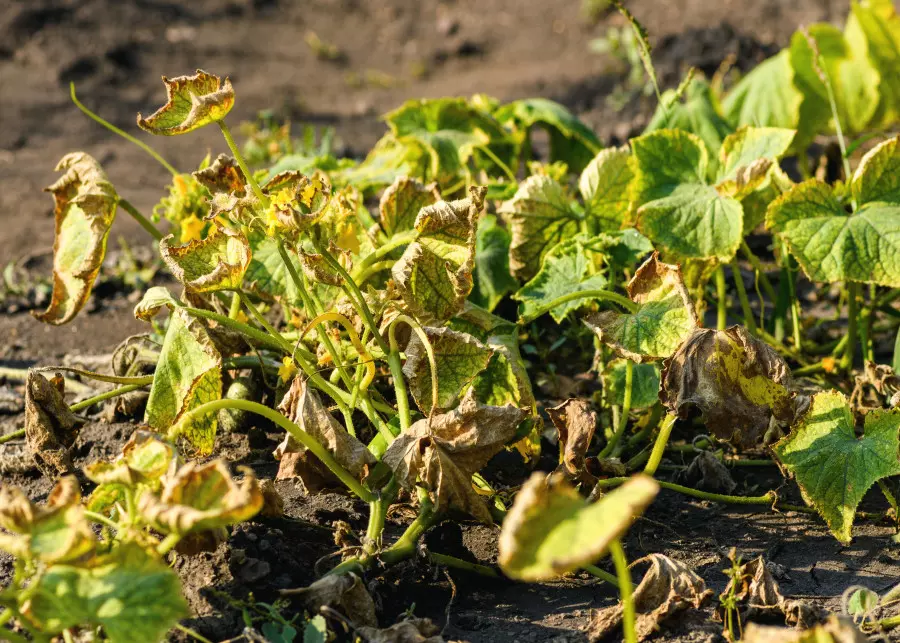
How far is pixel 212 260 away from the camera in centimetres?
195

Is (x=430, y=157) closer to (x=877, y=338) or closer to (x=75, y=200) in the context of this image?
(x=75, y=200)

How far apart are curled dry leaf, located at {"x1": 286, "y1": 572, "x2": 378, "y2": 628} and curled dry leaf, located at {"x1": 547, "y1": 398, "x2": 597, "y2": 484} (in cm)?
48

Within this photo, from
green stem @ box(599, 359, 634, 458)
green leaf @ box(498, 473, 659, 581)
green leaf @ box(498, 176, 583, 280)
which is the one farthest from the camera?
green leaf @ box(498, 176, 583, 280)

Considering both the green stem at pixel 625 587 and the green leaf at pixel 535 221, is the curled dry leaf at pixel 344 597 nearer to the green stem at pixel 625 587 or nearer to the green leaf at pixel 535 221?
the green stem at pixel 625 587

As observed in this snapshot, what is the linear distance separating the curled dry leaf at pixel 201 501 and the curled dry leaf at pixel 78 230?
40.4 inches

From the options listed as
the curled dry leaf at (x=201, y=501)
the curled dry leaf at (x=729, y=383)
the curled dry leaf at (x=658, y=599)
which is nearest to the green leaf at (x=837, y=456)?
the curled dry leaf at (x=729, y=383)

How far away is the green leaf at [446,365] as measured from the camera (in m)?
1.93

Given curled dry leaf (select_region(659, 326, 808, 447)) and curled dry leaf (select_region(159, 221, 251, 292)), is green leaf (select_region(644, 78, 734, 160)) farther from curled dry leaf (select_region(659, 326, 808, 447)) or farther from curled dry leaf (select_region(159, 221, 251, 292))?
curled dry leaf (select_region(159, 221, 251, 292))

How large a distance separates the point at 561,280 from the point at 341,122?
10.7 feet

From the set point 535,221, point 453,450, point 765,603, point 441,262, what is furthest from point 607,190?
point 765,603

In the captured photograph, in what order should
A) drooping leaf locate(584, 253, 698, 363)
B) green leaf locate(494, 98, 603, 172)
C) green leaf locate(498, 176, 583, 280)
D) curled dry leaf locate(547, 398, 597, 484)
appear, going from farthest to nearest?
green leaf locate(494, 98, 603, 172) → green leaf locate(498, 176, 583, 280) → drooping leaf locate(584, 253, 698, 363) → curled dry leaf locate(547, 398, 597, 484)

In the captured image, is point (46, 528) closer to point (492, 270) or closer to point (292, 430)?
point (292, 430)

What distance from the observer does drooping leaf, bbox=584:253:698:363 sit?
6.48 feet

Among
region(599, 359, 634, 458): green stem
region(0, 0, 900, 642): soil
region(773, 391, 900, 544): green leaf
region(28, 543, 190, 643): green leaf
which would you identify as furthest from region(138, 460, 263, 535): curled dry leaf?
region(773, 391, 900, 544): green leaf
